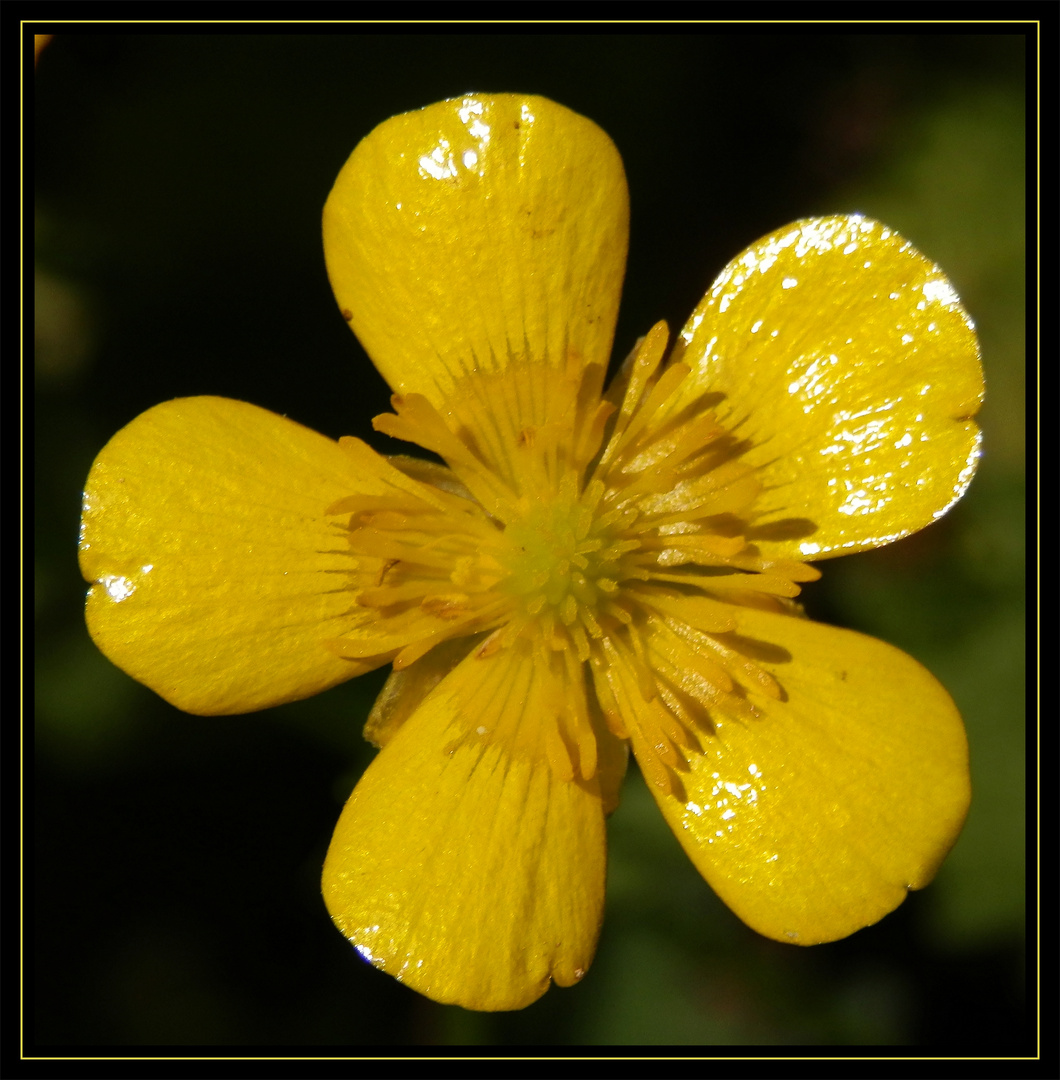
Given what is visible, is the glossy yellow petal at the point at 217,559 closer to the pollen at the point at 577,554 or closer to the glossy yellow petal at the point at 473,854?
the pollen at the point at 577,554

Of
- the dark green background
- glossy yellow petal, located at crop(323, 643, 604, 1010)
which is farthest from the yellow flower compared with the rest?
the dark green background

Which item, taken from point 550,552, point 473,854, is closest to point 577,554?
point 550,552

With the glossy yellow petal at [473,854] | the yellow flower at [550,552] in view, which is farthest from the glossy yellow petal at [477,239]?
the glossy yellow petal at [473,854]

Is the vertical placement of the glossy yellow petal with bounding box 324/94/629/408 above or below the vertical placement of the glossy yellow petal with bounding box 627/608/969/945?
above

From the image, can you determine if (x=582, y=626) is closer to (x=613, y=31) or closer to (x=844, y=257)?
(x=844, y=257)

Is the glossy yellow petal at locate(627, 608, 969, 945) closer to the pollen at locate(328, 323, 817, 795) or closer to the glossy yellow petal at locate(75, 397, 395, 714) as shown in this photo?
the pollen at locate(328, 323, 817, 795)

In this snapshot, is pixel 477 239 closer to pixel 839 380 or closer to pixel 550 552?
pixel 550 552

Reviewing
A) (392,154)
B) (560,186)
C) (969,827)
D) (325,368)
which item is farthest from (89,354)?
(969,827)
